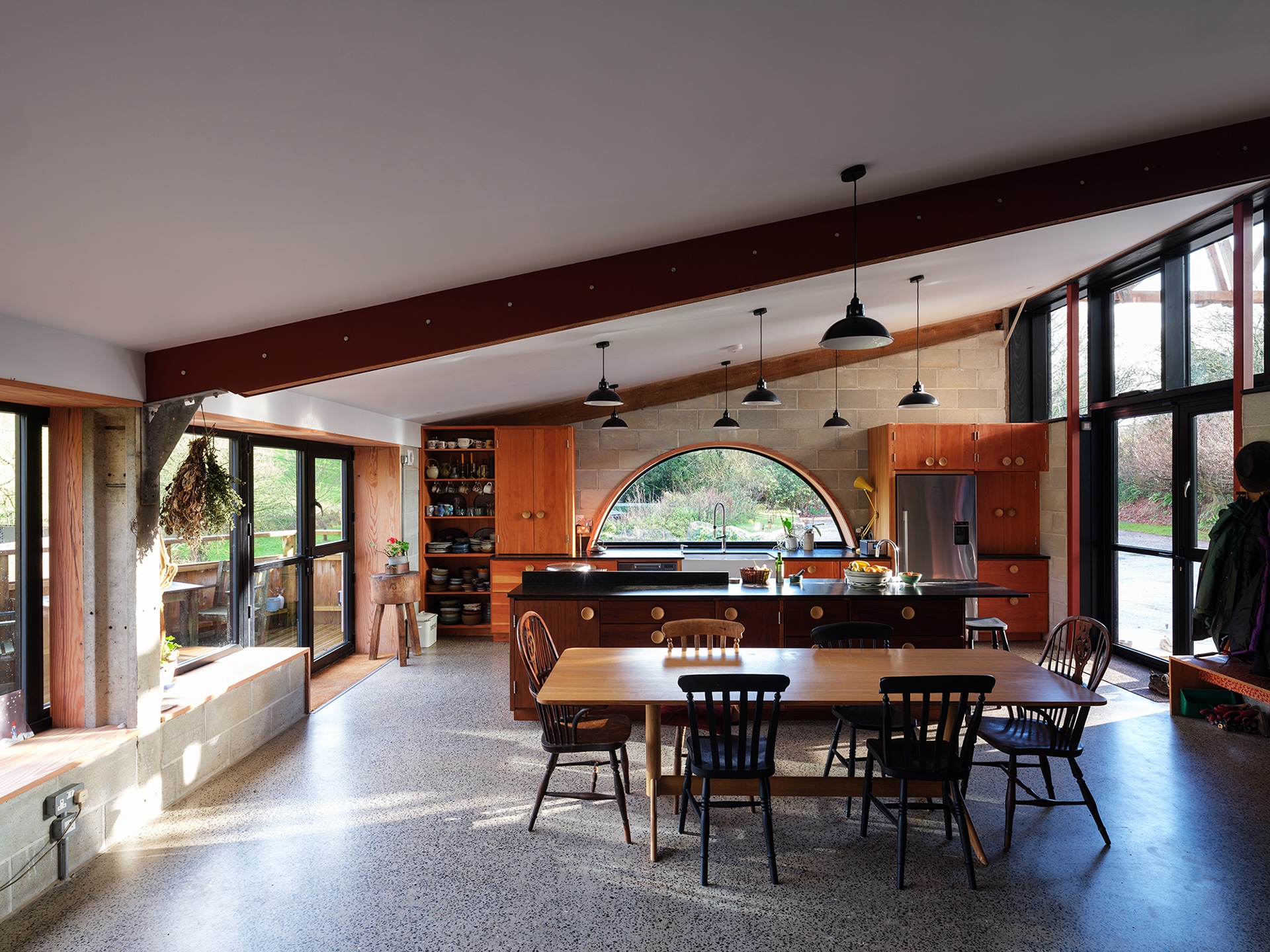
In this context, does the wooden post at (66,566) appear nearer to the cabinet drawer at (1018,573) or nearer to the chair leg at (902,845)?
the chair leg at (902,845)

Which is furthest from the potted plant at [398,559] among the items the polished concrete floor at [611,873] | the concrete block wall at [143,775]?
the polished concrete floor at [611,873]

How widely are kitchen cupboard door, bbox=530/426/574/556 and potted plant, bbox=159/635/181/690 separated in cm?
392

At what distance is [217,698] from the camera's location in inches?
157

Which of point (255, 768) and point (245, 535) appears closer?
point (255, 768)

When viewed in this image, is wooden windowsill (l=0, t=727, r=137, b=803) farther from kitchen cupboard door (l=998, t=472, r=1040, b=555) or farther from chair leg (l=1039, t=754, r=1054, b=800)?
kitchen cupboard door (l=998, t=472, r=1040, b=555)

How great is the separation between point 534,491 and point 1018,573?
488 centimetres

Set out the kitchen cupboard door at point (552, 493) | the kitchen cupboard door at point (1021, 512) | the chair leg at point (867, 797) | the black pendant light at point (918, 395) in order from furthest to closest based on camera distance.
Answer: the kitchen cupboard door at point (552, 493) < the kitchen cupboard door at point (1021, 512) < the black pendant light at point (918, 395) < the chair leg at point (867, 797)

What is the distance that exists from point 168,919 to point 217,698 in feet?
4.87

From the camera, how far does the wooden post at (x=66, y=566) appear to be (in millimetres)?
3330

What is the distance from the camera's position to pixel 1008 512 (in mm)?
7469

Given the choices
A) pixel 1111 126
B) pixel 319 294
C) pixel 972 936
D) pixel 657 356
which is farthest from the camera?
pixel 657 356

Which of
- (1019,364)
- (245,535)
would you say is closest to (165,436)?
(245,535)

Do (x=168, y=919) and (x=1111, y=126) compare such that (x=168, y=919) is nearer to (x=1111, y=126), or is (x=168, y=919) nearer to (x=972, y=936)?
(x=972, y=936)

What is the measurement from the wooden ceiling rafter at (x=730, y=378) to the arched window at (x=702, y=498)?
70cm
